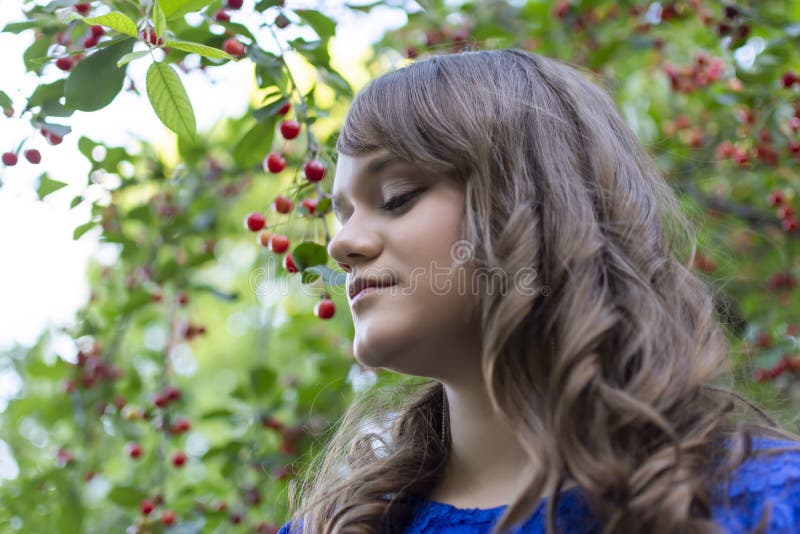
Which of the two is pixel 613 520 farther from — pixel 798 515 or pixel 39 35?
pixel 39 35

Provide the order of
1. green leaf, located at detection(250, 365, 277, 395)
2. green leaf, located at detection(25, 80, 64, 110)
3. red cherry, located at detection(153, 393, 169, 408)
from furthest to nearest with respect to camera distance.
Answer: green leaf, located at detection(250, 365, 277, 395), red cherry, located at detection(153, 393, 169, 408), green leaf, located at detection(25, 80, 64, 110)

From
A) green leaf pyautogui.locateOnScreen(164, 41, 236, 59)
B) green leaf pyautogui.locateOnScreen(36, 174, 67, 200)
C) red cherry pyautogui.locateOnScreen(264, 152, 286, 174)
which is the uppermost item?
green leaf pyautogui.locateOnScreen(164, 41, 236, 59)

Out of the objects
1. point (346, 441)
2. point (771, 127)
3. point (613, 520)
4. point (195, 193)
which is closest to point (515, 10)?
point (771, 127)

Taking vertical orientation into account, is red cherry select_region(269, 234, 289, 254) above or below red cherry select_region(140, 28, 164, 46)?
below

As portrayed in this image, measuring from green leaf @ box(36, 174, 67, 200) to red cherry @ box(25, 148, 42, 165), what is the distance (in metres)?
0.26

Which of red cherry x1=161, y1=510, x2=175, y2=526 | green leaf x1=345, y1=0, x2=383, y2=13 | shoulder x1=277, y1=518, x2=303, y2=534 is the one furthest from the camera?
red cherry x1=161, y1=510, x2=175, y2=526

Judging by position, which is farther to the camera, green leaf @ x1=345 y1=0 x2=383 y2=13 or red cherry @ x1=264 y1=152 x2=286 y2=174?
green leaf @ x1=345 y1=0 x2=383 y2=13

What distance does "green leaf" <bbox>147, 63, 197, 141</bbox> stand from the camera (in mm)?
1390

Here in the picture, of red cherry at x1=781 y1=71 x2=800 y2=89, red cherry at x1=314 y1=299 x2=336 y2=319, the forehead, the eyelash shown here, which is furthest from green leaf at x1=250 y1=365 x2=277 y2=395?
red cherry at x1=781 y1=71 x2=800 y2=89

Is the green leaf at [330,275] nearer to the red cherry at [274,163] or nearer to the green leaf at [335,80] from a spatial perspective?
the red cherry at [274,163]

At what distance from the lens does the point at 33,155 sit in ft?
5.33

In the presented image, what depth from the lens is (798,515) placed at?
0.99 m

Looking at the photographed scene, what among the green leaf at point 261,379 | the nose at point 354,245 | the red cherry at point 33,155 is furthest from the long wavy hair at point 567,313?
the green leaf at point 261,379

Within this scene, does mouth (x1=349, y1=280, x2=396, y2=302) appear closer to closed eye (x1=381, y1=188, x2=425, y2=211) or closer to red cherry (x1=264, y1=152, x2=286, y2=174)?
closed eye (x1=381, y1=188, x2=425, y2=211)
